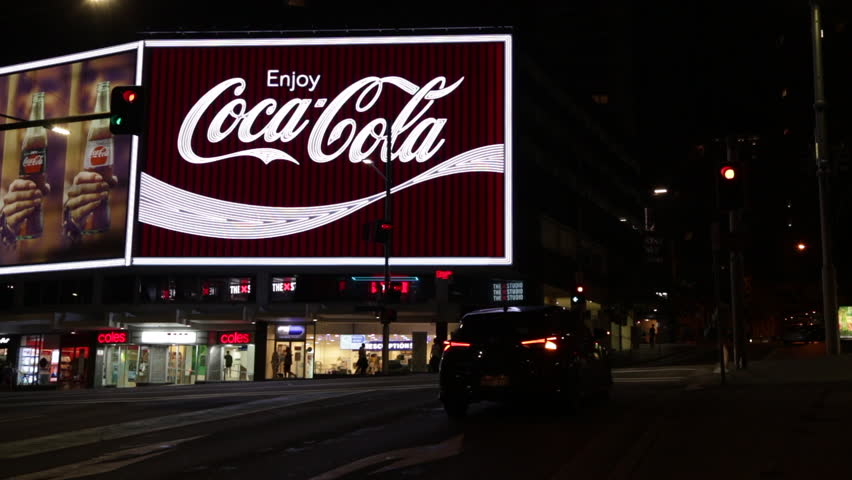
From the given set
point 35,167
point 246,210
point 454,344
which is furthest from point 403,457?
point 35,167

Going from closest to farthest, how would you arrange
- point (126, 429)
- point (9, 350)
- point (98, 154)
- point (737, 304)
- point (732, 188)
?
point (126, 429)
point (732, 188)
point (737, 304)
point (98, 154)
point (9, 350)

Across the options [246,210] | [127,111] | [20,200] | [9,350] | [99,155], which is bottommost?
[9,350]

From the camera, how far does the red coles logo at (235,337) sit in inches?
1793

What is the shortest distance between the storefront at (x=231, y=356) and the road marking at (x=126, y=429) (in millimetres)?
29091

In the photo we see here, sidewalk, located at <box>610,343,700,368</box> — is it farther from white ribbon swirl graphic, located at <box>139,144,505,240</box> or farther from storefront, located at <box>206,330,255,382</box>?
storefront, located at <box>206,330,255,382</box>

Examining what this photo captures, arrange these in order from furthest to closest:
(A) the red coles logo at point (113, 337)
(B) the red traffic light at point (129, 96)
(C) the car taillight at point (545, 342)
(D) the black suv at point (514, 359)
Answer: (A) the red coles logo at point (113, 337) → (B) the red traffic light at point (129, 96) → (C) the car taillight at point (545, 342) → (D) the black suv at point (514, 359)

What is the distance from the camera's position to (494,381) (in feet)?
38.7

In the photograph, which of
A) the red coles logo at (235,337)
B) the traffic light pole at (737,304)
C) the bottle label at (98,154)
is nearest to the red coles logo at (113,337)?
the red coles logo at (235,337)

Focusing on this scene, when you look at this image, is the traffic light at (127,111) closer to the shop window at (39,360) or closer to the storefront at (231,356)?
the storefront at (231,356)

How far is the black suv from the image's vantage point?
38.4ft

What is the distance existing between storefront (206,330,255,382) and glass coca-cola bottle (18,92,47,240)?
1162 centimetres

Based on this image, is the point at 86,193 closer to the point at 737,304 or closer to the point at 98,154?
the point at 98,154

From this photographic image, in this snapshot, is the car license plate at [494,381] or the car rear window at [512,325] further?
the car rear window at [512,325]

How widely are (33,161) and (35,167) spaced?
1.46 feet
